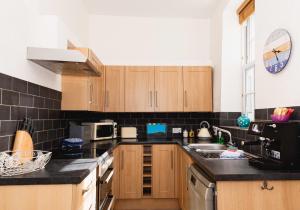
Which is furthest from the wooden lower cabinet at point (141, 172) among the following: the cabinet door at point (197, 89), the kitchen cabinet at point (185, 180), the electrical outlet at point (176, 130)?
the cabinet door at point (197, 89)

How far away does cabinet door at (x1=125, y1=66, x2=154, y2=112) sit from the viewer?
3586mm

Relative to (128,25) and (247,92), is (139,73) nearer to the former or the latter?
(128,25)

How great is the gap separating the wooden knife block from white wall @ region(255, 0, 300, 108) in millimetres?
→ 1879

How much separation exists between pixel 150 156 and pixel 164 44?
183 cm

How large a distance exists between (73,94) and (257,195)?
214 centimetres

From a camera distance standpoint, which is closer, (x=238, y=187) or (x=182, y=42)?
(x=238, y=187)

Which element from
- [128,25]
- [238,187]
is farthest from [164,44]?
[238,187]

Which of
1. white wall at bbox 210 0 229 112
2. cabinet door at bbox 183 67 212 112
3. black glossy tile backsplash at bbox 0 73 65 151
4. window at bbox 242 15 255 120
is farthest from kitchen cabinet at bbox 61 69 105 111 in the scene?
window at bbox 242 15 255 120

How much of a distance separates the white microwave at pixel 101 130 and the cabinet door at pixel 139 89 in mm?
349

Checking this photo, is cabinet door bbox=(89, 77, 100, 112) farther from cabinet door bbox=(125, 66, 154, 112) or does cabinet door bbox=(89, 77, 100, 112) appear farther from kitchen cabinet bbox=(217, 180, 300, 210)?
kitchen cabinet bbox=(217, 180, 300, 210)

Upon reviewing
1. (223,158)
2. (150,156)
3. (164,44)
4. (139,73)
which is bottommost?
(150,156)

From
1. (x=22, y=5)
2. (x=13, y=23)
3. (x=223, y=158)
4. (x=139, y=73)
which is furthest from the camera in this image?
(x=139, y=73)

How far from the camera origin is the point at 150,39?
3900mm

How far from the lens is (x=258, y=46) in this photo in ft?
7.31
